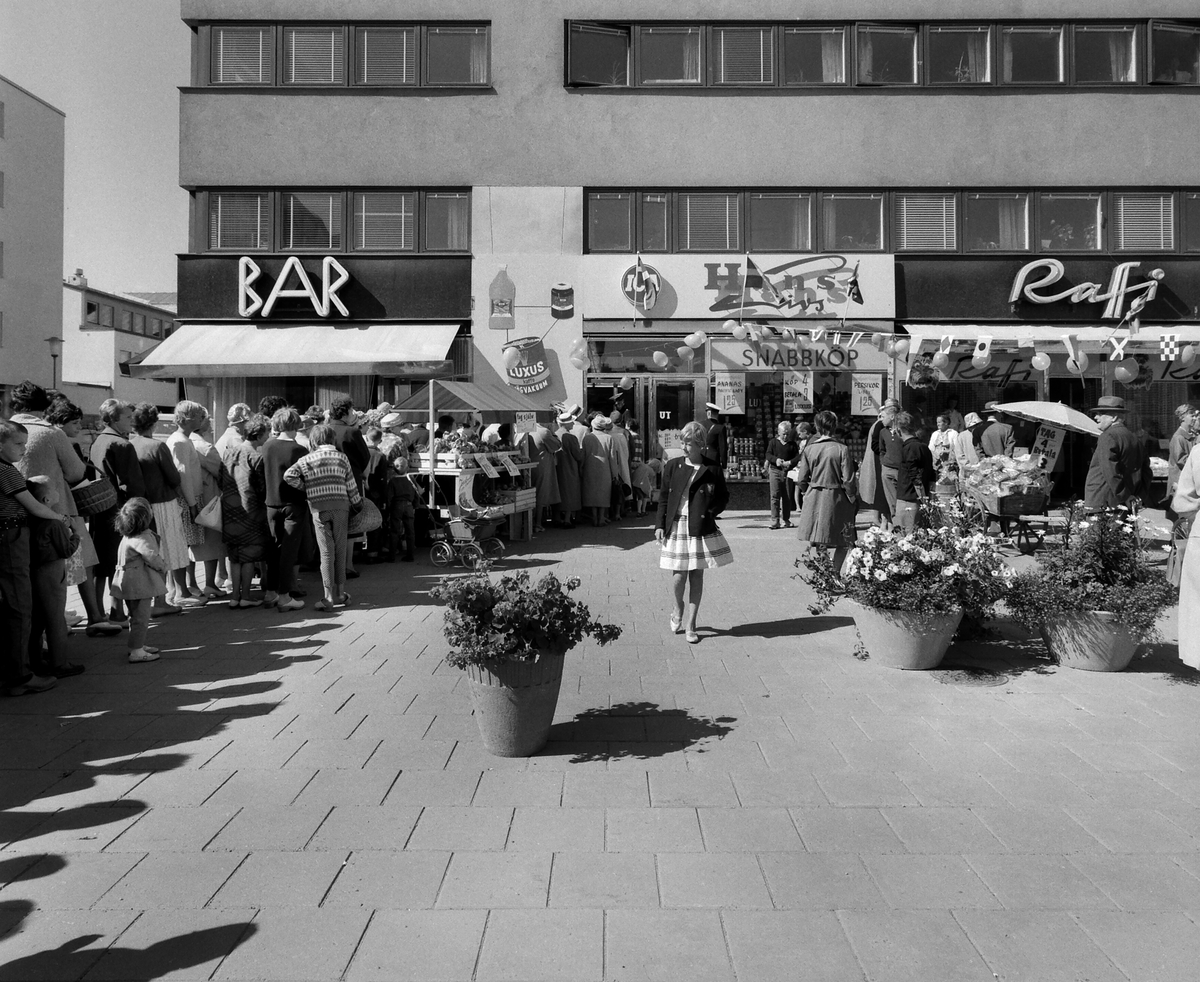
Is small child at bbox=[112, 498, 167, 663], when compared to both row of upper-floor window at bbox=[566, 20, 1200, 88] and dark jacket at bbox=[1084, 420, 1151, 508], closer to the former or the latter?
dark jacket at bbox=[1084, 420, 1151, 508]

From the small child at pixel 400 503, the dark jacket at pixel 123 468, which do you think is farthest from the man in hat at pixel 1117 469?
the dark jacket at pixel 123 468

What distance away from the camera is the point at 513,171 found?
20438 millimetres

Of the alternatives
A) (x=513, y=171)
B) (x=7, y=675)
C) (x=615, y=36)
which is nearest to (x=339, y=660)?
(x=7, y=675)

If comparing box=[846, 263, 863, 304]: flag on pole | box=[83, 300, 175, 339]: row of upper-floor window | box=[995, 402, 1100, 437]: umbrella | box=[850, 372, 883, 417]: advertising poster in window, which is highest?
box=[83, 300, 175, 339]: row of upper-floor window

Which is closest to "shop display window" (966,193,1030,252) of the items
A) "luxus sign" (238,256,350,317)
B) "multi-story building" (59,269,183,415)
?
"luxus sign" (238,256,350,317)

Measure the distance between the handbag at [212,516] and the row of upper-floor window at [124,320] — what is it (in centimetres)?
5217

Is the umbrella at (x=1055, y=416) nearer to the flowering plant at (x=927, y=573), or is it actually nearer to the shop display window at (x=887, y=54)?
the flowering plant at (x=927, y=573)

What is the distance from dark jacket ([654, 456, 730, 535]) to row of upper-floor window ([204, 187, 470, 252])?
13.4m

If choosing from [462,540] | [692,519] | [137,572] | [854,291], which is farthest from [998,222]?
[137,572]

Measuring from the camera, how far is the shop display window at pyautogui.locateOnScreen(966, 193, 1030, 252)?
66.6 ft

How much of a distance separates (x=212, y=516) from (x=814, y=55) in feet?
51.3

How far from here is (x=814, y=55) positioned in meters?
20.3

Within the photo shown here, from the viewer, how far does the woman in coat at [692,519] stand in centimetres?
822

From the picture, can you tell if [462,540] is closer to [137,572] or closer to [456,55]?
[137,572]
